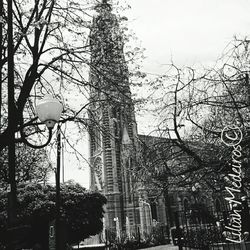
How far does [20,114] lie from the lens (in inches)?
318

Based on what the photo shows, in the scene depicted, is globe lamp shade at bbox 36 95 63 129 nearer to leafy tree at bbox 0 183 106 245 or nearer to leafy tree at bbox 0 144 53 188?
leafy tree at bbox 0 183 106 245

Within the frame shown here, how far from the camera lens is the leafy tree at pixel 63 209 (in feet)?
51.0

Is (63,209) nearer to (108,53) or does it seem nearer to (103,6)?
(108,53)

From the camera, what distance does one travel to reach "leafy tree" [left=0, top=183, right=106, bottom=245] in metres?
15.5

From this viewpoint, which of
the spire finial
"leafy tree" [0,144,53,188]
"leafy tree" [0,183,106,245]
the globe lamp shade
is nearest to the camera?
the globe lamp shade

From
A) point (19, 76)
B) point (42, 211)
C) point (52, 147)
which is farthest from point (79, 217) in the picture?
point (19, 76)

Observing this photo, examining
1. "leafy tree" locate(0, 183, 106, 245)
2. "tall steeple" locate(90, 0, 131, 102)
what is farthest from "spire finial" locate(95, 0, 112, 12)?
"leafy tree" locate(0, 183, 106, 245)

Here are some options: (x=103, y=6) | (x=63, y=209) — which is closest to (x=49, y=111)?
(x=103, y=6)

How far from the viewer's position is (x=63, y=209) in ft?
53.2

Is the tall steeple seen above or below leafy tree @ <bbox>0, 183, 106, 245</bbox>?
above

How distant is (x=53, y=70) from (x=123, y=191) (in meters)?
43.9

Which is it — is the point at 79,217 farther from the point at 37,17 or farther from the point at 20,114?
the point at 37,17

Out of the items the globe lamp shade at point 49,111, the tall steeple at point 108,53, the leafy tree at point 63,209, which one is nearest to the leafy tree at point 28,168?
the leafy tree at point 63,209

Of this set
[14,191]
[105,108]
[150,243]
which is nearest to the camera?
[14,191]
